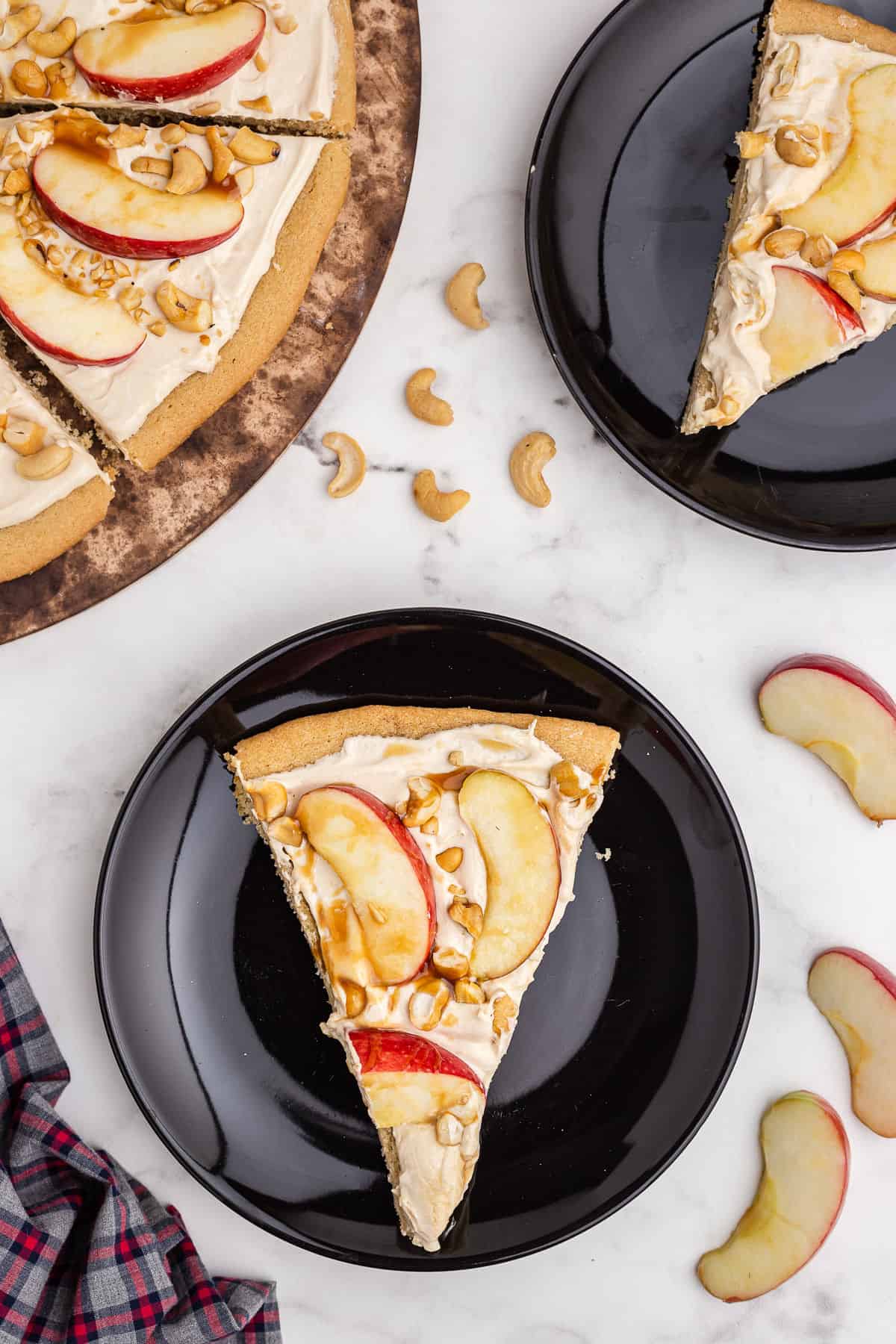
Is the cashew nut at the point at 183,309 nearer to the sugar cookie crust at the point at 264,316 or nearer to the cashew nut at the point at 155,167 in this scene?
the sugar cookie crust at the point at 264,316

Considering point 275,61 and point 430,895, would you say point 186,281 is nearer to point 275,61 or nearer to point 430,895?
point 275,61

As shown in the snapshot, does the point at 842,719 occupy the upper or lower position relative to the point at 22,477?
lower

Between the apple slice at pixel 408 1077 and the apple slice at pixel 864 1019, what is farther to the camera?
the apple slice at pixel 864 1019

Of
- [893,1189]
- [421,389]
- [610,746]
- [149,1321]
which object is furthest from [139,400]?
[893,1189]

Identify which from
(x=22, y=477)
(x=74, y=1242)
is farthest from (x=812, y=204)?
(x=74, y=1242)

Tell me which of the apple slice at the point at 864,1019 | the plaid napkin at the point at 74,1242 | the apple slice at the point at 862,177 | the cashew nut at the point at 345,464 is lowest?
the apple slice at the point at 864,1019

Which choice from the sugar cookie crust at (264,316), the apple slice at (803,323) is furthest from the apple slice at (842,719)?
the sugar cookie crust at (264,316)

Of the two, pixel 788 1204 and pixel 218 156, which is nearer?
pixel 218 156
